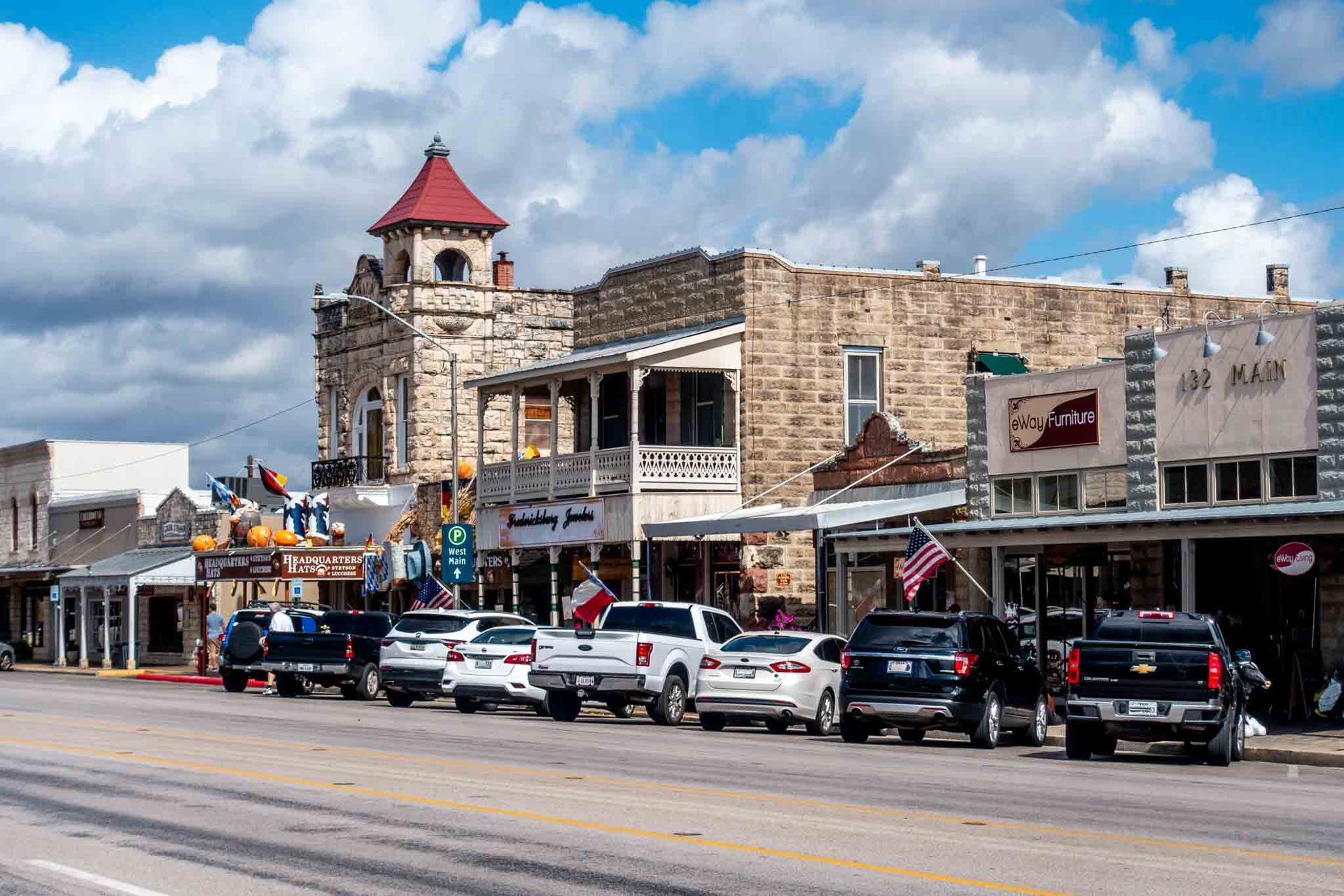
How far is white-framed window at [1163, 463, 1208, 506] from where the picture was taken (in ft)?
94.8

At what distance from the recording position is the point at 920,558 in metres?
28.4

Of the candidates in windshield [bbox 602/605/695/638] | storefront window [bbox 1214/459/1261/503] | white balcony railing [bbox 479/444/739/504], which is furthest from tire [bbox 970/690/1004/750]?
white balcony railing [bbox 479/444/739/504]

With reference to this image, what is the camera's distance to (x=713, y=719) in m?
25.9

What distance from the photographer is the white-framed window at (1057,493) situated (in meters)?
31.2

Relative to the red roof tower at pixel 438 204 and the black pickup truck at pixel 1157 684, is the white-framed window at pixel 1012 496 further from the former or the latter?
the red roof tower at pixel 438 204

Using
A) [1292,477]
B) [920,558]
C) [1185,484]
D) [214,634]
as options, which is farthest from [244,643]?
[1292,477]

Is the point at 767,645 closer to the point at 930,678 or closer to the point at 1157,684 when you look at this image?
the point at 930,678

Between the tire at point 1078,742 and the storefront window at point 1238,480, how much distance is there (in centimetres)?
791

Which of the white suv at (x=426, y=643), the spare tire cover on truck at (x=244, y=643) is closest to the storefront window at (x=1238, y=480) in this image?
the white suv at (x=426, y=643)

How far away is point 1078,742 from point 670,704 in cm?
718

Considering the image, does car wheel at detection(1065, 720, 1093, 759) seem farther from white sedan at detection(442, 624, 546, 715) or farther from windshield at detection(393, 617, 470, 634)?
windshield at detection(393, 617, 470, 634)

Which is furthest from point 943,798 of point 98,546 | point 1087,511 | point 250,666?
point 98,546

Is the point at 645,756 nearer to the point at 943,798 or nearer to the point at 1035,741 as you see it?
the point at 943,798

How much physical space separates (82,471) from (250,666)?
3531 centimetres
